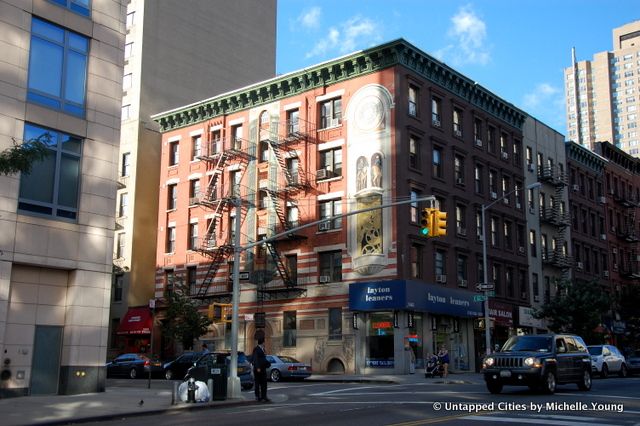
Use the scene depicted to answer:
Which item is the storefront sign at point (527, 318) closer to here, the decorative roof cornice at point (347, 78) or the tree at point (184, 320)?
the decorative roof cornice at point (347, 78)

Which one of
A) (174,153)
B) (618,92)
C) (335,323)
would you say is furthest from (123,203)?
(618,92)

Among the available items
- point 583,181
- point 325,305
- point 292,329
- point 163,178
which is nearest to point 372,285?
point 325,305

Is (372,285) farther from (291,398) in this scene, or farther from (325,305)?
(291,398)

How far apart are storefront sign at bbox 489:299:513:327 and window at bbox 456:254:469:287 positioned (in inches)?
128

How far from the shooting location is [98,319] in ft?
86.2

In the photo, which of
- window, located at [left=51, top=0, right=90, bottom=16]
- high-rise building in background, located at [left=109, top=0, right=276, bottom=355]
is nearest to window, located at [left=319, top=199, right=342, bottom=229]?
high-rise building in background, located at [left=109, top=0, right=276, bottom=355]

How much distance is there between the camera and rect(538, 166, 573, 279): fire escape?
189 feet

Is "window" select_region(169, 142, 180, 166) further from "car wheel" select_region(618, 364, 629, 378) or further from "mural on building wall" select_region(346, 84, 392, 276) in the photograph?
"car wheel" select_region(618, 364, 629, 378)

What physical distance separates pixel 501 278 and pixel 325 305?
1440 centimetres

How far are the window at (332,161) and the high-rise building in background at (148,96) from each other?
1136 centimetres

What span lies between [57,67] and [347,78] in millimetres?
22933

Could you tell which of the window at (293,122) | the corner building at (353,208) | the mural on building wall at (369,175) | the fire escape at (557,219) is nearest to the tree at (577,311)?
the corner building at (353,208)

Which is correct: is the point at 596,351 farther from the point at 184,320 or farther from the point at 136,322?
the point at 136,322

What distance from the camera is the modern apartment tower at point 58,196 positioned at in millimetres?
24000
